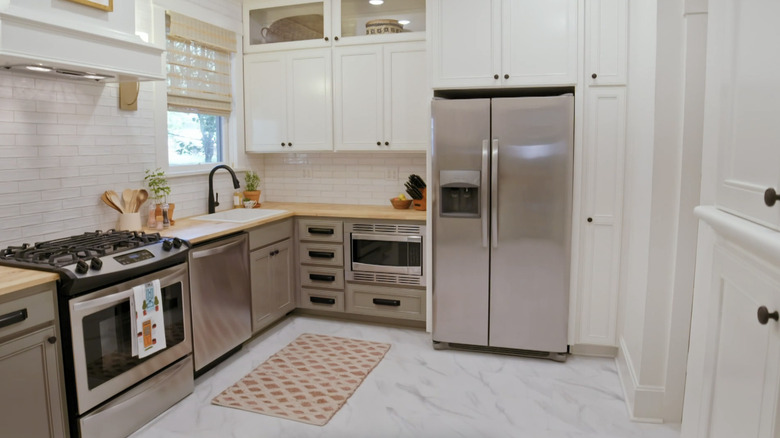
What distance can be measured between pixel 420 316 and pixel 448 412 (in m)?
1.19

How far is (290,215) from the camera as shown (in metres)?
4.18

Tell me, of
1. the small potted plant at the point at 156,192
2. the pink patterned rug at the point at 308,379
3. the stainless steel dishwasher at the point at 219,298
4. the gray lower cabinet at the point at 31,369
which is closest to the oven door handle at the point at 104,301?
the gray lower cabinet at the point at 31,369

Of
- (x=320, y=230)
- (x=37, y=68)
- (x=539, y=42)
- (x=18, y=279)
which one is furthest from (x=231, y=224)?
(x=539, y=42)

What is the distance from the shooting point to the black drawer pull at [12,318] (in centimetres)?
202

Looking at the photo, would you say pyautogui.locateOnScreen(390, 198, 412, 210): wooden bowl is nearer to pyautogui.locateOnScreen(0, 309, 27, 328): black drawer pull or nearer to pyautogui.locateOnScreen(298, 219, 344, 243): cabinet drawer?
pyautogui.locateOnScreen(298, 219, 344, 243): cabinet drawer

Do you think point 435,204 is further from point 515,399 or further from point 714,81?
point 714,81

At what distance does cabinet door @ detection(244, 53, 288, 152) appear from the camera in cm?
445

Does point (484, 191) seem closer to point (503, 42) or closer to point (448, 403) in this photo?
point (503, 42)

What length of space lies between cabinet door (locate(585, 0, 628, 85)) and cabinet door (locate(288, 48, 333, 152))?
1971 mm

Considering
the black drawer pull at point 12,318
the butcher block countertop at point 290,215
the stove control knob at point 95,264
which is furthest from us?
the butcher block countertop at point 290,215

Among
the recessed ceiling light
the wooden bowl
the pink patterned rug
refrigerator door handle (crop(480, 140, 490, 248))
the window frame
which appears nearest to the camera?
the recessed ceiling light

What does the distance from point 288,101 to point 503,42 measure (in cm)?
185

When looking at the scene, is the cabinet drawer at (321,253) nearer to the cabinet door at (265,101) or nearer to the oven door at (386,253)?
the oven door at (386,253)

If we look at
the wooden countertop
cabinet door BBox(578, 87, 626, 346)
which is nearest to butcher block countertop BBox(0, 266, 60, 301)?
the wooden countertop
